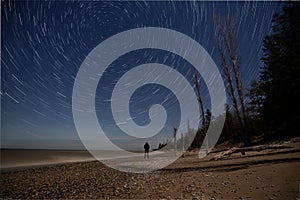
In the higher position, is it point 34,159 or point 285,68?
point 285,68

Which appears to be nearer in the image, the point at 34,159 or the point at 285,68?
the point at 285,68

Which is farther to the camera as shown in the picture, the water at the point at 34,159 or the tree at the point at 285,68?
the water at the point at 34,159

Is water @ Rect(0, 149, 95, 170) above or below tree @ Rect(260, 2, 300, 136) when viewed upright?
below

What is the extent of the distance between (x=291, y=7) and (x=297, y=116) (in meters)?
5.62

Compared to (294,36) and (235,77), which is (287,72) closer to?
(294,36)

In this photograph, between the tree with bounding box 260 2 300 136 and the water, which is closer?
the tree with bounding box 260 2 300 136

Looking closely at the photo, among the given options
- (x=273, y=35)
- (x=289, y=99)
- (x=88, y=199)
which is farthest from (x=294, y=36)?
(x=88, y=199)

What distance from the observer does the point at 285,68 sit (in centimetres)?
853

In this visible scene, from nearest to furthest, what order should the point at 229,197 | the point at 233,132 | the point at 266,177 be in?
the point at 229,197, the point at 266,177, the point at 233,132

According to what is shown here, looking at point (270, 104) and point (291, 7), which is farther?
point (270, 104)

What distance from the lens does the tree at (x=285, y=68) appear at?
8.12 m

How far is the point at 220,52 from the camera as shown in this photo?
17.9 meters

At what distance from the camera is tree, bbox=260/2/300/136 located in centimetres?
812

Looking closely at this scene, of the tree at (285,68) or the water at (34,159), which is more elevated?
the tree at (285,68)
